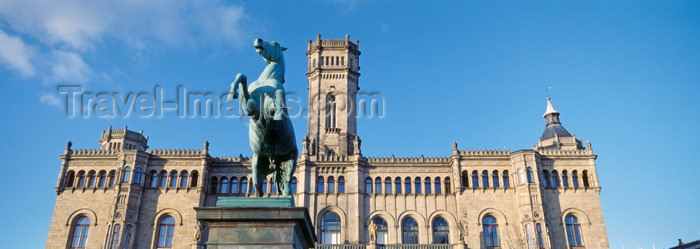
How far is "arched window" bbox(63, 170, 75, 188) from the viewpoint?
147 feet

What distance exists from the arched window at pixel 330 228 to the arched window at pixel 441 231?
8.22 m

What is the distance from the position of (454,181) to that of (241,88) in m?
37.3

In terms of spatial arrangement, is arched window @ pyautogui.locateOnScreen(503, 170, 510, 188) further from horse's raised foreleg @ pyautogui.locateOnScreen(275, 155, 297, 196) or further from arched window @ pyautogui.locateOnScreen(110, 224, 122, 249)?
horse's raised foreleg @ pyautogui.locateOnScreen(275, 155, 297, 196)

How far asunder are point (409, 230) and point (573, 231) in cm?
1349

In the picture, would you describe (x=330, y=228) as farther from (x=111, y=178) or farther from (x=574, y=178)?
(x=574, y=178)

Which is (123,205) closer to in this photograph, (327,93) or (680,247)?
(327,93)

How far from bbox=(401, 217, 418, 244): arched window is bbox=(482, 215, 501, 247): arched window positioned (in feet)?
18.8

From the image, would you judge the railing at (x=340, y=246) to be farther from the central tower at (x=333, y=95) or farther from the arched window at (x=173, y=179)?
the arched window at (x=173, y=179)

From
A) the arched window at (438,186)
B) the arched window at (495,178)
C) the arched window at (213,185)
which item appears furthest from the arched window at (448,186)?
the arched window at (213,185)

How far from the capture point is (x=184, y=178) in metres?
45.8

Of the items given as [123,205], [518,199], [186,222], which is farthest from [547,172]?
[123,205]

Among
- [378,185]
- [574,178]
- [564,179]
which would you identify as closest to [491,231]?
[564,179]

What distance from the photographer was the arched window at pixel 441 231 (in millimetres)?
43856

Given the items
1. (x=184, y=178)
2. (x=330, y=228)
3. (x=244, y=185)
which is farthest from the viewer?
(x=244, y=185)
